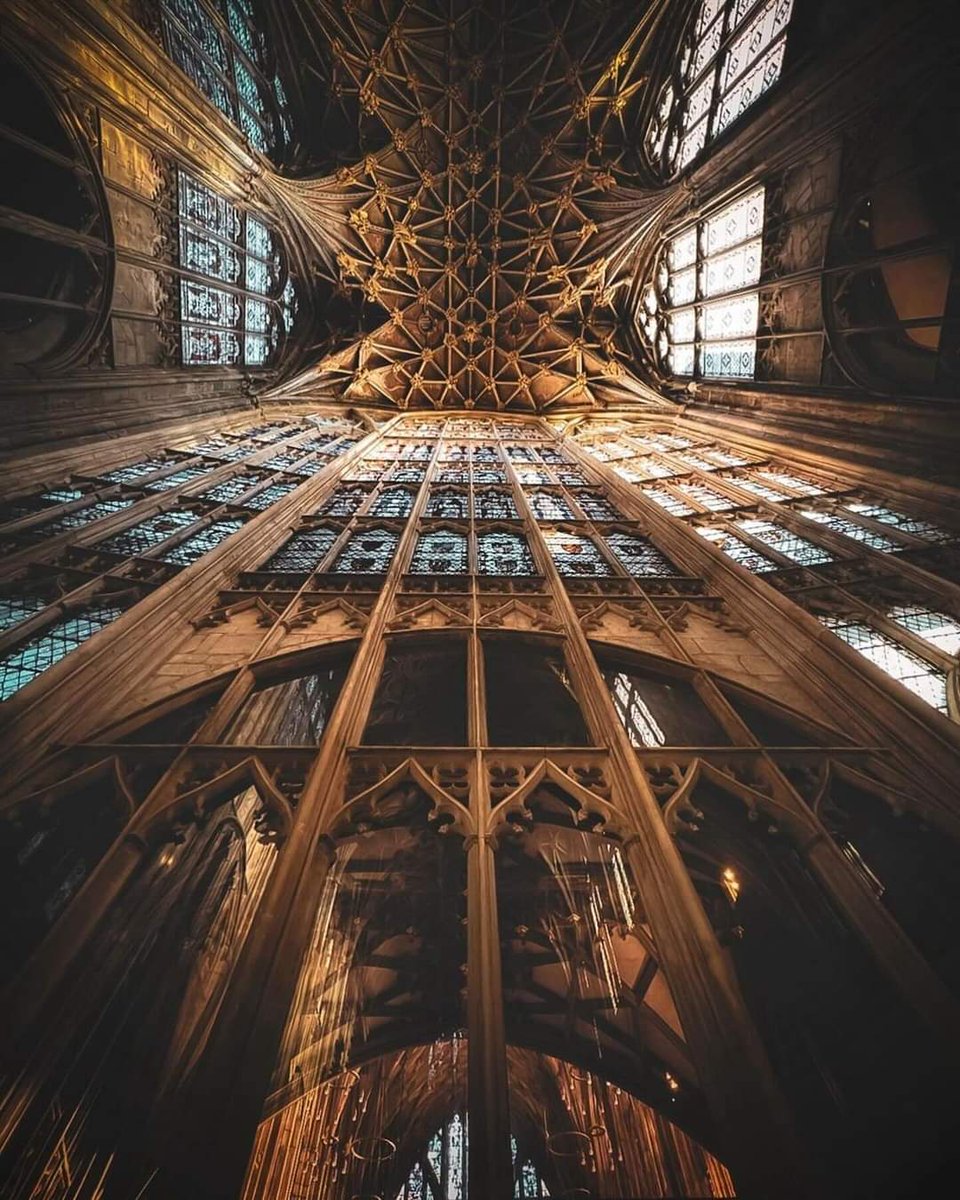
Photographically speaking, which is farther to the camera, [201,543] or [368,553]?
[368,553]

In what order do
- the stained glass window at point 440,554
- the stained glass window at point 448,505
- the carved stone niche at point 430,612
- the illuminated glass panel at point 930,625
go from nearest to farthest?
1. the illuminated glass panel at point 930,625
2. the carved stone niche at point 430,612
3. the stained glass window at point 440,554
4. the stained glass window at point 448,505

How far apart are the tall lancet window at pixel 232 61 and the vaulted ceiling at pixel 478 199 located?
5.91 feet

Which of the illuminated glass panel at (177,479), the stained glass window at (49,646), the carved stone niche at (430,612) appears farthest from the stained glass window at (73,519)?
the carved stone niche at (430,612)

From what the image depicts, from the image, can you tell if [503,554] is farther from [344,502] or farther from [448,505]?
[344,502]

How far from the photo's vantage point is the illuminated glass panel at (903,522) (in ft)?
26.8

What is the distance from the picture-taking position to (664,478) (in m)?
14.5

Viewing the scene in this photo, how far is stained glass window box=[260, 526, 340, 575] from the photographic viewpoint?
31.0 feet

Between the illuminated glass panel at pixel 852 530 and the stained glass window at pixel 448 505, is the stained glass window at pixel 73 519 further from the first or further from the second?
the illuminated glass panel at pixel 852 530

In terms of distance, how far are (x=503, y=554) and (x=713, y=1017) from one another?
7.94 meters

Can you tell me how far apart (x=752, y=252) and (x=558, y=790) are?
15267mm

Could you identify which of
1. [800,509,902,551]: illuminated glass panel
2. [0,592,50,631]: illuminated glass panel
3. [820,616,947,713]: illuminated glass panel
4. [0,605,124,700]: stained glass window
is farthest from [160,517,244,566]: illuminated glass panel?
[800,509,902,551]: illuminated glass panel

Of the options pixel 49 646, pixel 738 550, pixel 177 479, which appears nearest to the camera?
pixel 49 646

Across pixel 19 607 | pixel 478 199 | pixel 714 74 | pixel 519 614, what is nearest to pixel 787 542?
pixel 519 614

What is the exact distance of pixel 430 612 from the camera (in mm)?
7996
